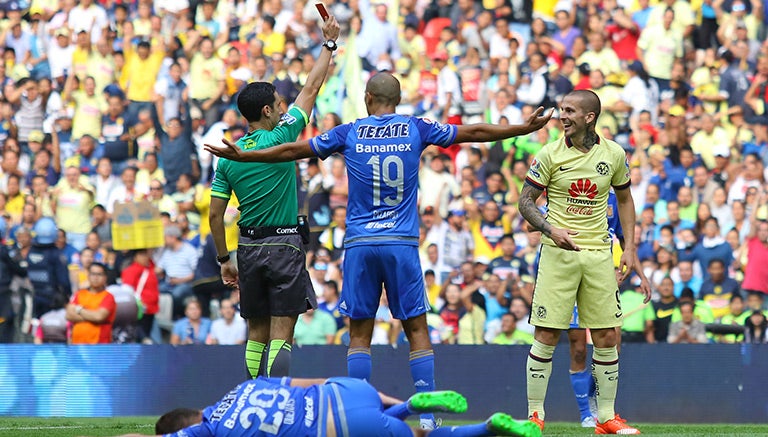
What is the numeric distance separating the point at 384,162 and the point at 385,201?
0.30 metres

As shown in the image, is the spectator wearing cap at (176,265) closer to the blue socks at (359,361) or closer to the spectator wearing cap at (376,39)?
the spectator wearing cap at (376,39)

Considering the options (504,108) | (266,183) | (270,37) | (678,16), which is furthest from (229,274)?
(678,16)

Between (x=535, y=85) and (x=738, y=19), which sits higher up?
(x=738, y=19)

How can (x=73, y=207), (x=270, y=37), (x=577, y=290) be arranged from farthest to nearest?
(x=270, y=37)
(x=73, y=207)
(x=577, y=290)

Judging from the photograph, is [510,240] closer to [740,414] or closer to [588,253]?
[740,414]

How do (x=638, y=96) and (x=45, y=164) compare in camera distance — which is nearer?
(x=638, y=96)

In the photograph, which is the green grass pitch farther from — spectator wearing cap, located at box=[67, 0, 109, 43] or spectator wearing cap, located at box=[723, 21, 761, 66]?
spectator wearing cap, located at box=[67, 0, 109, 43]

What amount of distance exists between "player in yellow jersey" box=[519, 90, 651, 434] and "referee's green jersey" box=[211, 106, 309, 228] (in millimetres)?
1965

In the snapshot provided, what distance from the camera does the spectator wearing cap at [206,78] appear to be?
20859 mm

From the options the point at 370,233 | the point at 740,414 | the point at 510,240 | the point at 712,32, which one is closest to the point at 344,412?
the point at 370,233

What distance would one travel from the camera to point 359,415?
26.4 ft

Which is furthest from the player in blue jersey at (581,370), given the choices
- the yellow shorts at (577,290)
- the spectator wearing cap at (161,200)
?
the spectator wearing cap at (161,200)

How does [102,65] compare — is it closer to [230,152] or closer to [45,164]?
[45,164]

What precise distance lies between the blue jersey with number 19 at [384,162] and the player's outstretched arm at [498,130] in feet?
0.28
